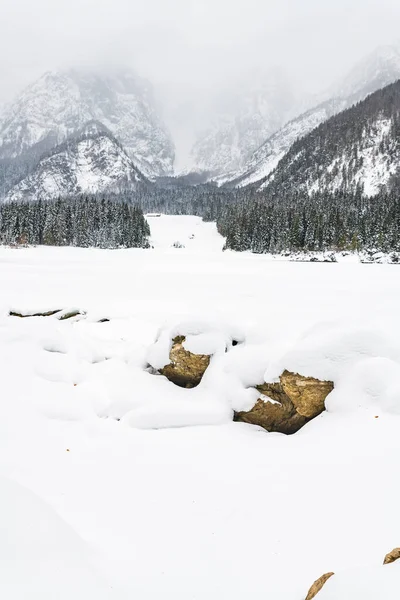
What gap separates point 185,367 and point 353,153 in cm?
17731

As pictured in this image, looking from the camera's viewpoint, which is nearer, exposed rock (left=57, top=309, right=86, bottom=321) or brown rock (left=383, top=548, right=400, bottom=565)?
brown rock (left=383, top=548, right=400, bottom=565)

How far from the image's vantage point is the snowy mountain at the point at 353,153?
5694 inches

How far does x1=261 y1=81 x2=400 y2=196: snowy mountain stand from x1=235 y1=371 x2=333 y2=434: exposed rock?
15048cm

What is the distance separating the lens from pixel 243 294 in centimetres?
1337

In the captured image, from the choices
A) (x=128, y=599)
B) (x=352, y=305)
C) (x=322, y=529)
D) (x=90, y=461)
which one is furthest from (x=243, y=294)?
(x=128, y=599)

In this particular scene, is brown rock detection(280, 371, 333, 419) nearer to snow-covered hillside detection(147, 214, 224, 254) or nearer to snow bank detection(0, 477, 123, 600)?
snow bank detection(0, 477, 123, 600)

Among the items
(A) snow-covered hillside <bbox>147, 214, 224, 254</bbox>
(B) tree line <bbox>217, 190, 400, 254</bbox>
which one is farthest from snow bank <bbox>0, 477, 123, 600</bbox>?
(A) snow-covered hillside <bbox>147, 214, 224, 254</bbox>

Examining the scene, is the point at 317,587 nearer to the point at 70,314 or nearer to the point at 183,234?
the point at 70,314

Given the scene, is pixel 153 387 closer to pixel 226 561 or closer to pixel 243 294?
pixel 226 561

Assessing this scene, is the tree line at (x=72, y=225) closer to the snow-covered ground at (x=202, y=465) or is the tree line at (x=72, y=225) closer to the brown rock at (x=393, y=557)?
the snow-covered ground at (x=202, y=465)

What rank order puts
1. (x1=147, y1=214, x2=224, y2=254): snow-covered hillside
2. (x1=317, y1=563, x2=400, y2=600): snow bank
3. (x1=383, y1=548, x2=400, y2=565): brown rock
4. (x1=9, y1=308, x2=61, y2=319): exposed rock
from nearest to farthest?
(x1=317, y1=563, x2=400, y2=600): snow bank
(x1=383, y1=548, x2=400, y2=565): brown rock
(x1=9, y1=308, x2=61, y2=319): exposed rock
(x1=147, y1=214, x2=224, y2=254): snow-covered hillside

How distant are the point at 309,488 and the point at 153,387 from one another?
4.53m

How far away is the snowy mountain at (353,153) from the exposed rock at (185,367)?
150 metres

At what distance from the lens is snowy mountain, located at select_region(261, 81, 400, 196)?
14462 centimetres
